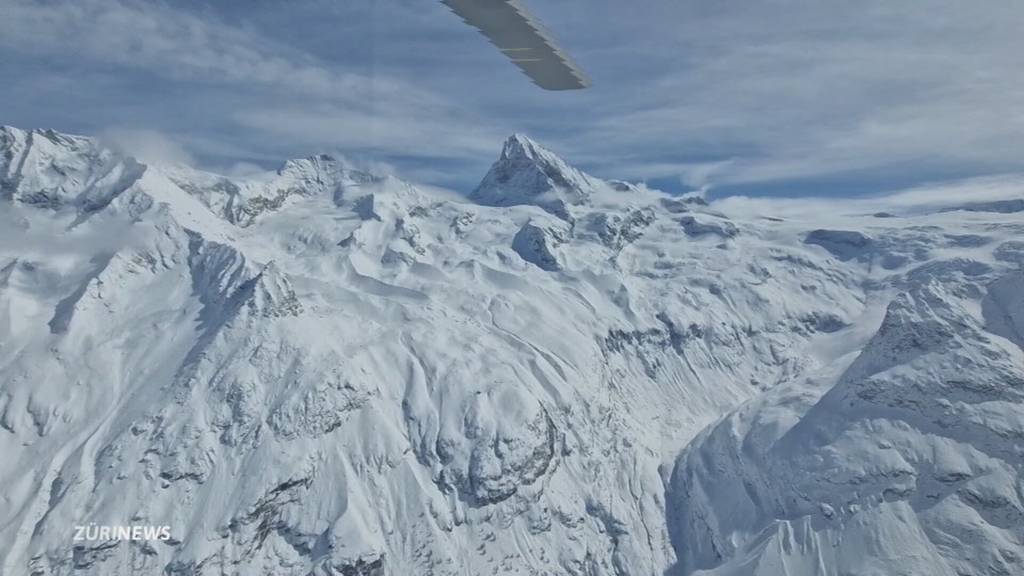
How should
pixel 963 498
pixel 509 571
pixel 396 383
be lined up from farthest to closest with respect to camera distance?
pixel 396 383 → pixel 509 571 → pixel 963 498

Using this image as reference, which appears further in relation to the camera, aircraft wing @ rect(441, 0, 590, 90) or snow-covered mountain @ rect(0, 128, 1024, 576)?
snow-covered mountain @ rect(0, 128, 1024, 576)

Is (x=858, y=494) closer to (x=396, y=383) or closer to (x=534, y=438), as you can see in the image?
(x=534, y=438)

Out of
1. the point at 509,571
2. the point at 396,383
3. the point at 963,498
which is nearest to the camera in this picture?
the point at 963,498

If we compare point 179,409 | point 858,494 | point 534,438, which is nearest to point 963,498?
point 858,494

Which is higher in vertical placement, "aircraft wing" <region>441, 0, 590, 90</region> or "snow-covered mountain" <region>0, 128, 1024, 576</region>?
"aircraft wing" <region>441, 0, 590, 90</region>

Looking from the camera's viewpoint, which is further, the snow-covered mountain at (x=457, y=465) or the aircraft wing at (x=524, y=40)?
the snow-covered mountain at (x=457, y=465)

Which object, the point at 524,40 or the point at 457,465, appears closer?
the point at 524,40

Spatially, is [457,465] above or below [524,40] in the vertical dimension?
below

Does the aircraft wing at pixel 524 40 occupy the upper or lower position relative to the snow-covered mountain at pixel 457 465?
upper
